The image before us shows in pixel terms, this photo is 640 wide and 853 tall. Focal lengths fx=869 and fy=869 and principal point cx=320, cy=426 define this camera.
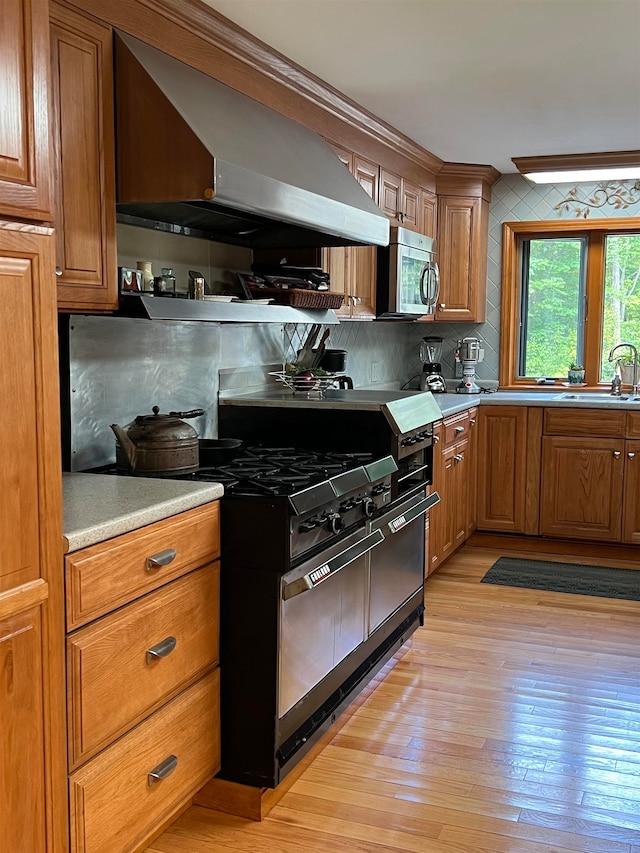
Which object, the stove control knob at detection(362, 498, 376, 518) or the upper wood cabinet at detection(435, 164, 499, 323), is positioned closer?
the stove control knob at detection(362, 498, 376, 518)

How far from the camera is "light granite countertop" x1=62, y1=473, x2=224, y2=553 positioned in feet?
6.18

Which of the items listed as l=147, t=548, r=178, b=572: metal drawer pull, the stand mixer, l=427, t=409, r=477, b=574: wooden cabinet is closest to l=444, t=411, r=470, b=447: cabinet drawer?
l=427, t=409, r=477, b=574: wooden cabinet

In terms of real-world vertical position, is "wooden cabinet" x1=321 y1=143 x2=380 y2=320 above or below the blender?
above

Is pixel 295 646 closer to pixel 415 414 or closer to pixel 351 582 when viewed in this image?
pixel 351 582

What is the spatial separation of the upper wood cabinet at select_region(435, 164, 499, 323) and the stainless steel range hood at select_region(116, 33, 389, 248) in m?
2.16

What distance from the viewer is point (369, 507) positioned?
3016 mm

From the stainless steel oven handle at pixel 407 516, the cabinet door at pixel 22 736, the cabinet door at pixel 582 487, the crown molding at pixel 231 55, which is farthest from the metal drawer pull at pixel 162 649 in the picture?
the cabinet door at pixel 582 487

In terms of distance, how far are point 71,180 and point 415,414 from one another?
1.81 meters

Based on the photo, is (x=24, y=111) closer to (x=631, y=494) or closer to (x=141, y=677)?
(x=141, y=677)

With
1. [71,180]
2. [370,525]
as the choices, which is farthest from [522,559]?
[71,180]

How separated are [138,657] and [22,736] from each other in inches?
15.6

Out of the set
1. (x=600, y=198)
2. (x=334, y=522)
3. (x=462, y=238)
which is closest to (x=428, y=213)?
(x=462, y=238)

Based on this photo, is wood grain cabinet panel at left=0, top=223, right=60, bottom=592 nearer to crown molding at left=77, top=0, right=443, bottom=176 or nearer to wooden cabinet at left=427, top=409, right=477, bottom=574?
crown molding at left=77, top=0, right=443, bottom=176

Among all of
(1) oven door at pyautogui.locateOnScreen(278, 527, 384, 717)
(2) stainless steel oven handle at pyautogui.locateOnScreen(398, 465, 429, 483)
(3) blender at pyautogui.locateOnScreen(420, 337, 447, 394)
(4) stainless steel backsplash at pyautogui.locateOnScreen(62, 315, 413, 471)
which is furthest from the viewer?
(3) blender at pyautogui.locateOnScreen(420, 337, 447, 394)
